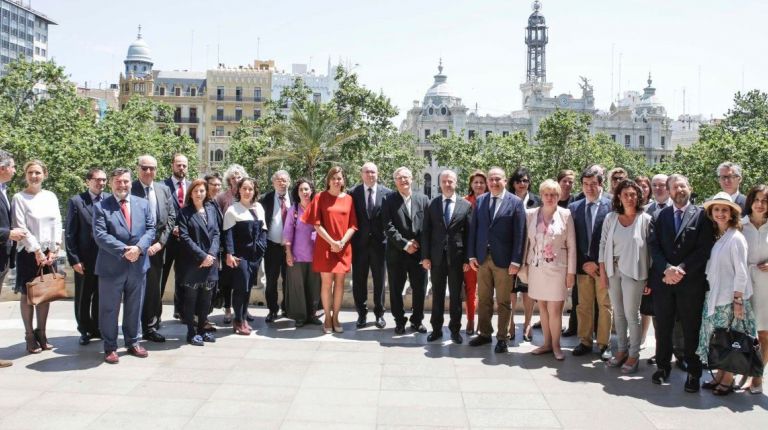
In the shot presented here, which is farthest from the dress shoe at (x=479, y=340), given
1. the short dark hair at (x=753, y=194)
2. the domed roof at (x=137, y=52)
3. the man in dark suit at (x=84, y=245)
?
the domed roof at (x=137, y=52)

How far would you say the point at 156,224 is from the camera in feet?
22.8

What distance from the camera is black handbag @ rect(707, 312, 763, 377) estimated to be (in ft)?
17.4

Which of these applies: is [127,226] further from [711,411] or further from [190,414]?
[711,411]

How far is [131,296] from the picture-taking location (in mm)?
6418

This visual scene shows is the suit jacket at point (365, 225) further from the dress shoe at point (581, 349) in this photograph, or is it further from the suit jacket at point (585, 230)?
the dress shoe at point (581, 349)

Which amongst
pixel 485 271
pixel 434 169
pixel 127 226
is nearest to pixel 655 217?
pixel 485 271

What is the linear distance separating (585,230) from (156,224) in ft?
15.2

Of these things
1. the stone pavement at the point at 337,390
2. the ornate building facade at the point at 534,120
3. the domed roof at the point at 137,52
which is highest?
the domed roof at the point at 137,52

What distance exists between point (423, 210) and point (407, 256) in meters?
0.59

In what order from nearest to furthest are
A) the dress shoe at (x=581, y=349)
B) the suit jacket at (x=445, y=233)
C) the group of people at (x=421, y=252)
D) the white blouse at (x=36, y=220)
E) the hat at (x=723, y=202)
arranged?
1. the hat at (x=723, y=202)
2. the group of people at (x=421, y=252)
3. the white blouse at (x=36, y=220)
4. the dress shoe at (x=581, y=349)
5. the suit jacket at (x=445, y=233)

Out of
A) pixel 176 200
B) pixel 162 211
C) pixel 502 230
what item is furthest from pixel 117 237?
pixel 502 230

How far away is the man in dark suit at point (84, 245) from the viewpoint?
6.59 m

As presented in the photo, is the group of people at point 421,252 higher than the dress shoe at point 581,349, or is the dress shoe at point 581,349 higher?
the group of people at point 421,252

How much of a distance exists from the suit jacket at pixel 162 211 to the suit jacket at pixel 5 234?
1262 mm
